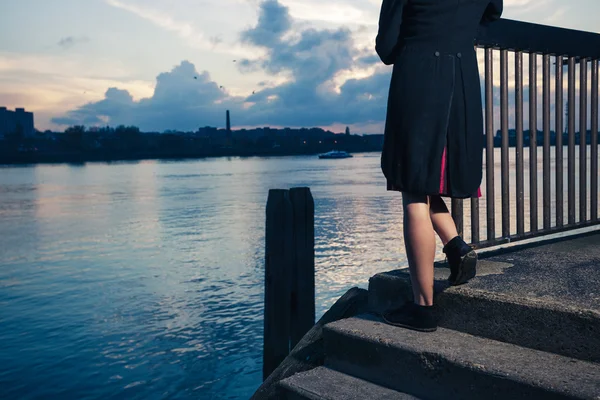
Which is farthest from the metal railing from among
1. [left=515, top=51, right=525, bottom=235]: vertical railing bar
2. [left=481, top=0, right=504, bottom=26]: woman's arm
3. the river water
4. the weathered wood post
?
the river water

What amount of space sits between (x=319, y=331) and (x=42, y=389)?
3751 mm

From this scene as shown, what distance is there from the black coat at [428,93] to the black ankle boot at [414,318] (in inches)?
22.8

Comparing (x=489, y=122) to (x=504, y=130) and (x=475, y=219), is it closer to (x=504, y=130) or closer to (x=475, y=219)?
(x=504, y=130)

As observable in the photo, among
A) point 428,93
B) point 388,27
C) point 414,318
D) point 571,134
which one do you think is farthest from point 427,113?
point 571,134

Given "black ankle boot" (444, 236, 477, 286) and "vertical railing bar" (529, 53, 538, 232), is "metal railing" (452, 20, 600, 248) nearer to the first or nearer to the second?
"vertical railing bar" (529, 53, 538, 232)

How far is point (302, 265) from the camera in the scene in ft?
15.2

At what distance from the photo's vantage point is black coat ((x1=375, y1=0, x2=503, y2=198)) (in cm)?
279

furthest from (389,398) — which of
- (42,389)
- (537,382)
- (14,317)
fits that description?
(14,317)

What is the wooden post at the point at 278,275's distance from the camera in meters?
4.52

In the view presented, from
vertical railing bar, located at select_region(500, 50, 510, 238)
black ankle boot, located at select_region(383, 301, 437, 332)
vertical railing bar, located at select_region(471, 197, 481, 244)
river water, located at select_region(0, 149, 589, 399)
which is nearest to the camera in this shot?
black ankle boot, located at select_region(383, 301, 437, 332)

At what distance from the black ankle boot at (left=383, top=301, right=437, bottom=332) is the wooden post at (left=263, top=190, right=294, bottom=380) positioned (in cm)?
162

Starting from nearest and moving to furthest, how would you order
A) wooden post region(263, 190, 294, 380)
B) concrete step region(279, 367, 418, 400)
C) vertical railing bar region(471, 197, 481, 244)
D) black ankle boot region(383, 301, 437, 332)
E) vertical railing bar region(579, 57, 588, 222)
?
concrete step region(279, 367, 418, 400) → black ankle boot region(383, 301, 437, 332) → vertical railing bar region(471, 197, 481, 244) → wooden post region(263, 190, 294, 380) → vertical railing bar region(579, 57, 588, 222)

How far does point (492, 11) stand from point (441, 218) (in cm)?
112

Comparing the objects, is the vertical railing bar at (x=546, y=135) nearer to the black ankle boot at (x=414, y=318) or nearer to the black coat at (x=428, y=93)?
the black coat at (x=428, y=93)
